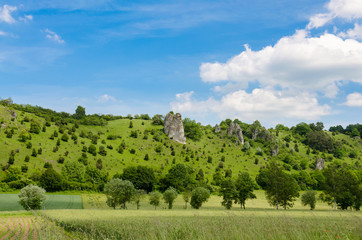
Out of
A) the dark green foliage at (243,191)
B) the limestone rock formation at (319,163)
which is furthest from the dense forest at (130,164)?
the dark green foliage at (243,191)

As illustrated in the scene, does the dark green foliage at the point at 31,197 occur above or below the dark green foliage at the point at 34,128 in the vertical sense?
below

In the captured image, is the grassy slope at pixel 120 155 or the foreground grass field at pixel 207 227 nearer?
the foreground grass field at pixel 207 227

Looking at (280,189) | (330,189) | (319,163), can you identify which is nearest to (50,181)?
(280,189)

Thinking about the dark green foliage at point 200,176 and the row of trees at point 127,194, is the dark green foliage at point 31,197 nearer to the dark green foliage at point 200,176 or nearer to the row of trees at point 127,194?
the row of trees at point 127,194

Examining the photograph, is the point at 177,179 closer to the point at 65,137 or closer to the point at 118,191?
the point at 118,191

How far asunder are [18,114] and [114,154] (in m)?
70.9

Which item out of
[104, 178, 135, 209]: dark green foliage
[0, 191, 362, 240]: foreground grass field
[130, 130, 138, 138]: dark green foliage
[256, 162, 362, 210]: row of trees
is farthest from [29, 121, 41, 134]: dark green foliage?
[0, 191, 362, 240]: foreground grass field

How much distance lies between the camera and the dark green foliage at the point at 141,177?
386ft

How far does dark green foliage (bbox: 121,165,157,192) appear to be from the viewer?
118 m

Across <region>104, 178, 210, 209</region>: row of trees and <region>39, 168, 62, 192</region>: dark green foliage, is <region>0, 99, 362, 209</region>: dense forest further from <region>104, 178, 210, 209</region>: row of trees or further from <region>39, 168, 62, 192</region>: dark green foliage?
<region>104, 178, 210, 209</region>: row of trees

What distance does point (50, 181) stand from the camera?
331ft

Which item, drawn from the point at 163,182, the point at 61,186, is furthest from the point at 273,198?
the point at 61,186

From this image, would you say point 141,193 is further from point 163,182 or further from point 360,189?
point 360,189

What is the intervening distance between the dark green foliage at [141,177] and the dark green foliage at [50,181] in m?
29.0
